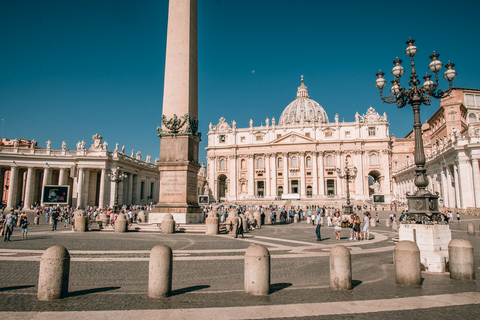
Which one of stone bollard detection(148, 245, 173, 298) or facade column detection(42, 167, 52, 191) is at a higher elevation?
facade column detection(42, 167, 52, 191)

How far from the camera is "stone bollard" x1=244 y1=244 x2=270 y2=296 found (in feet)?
16.6

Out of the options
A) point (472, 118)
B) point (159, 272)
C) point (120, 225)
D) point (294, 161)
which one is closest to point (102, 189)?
point (120, 225)

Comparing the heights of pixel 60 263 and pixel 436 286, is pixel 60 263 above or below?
above

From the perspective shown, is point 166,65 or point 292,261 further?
point 166,65

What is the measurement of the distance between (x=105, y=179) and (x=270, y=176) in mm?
38382

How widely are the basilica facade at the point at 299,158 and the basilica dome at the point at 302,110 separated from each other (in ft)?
78.6

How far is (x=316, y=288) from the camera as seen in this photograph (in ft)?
18.8

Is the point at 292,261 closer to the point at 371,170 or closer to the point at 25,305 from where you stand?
the point at 25,305

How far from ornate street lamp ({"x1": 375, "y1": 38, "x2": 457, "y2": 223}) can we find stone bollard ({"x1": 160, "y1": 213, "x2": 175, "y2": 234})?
9.81 meters

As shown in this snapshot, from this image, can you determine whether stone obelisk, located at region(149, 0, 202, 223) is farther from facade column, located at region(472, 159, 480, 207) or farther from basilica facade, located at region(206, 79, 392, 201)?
basilica facade, located at region(206, 79, 392, 201)

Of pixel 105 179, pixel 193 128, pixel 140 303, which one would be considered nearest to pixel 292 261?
pixel 140 303

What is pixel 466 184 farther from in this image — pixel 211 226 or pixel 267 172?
pixel 267 172

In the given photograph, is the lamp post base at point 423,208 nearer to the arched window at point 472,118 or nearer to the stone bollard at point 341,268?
the stone bollard at point 341,268

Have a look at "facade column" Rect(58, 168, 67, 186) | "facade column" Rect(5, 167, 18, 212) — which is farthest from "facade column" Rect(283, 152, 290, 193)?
"facade column" Rect(5, 167, 18, 212)
